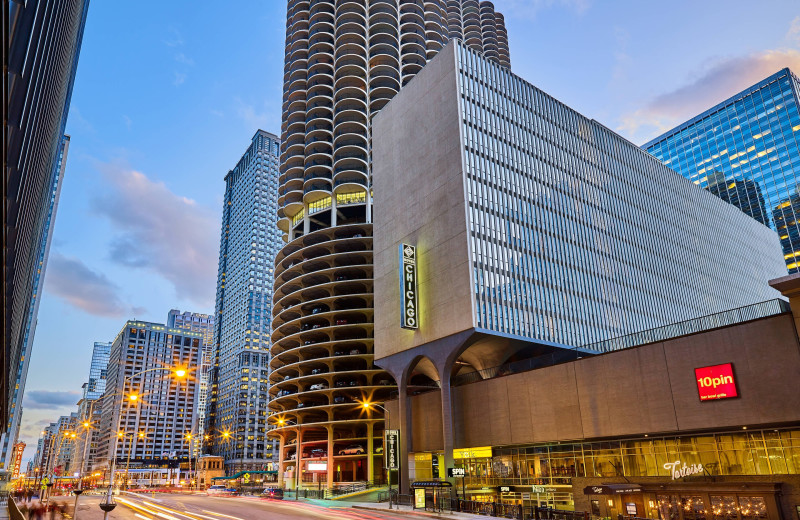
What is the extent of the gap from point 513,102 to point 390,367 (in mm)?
43803

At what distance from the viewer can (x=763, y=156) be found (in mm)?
177875

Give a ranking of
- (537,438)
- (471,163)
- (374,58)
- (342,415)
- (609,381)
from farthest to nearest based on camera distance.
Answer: (374,58), (342,415), (471,163), (537,438), (609,381)

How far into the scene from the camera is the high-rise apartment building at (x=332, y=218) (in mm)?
105125

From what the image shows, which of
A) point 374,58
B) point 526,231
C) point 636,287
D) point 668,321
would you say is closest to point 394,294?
point 526,231

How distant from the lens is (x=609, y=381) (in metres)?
51.1

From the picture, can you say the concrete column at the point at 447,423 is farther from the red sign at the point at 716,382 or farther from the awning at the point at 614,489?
the red sign at the point at 716,382

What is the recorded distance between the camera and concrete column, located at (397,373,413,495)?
235ft

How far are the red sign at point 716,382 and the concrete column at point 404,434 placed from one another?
38.6 m

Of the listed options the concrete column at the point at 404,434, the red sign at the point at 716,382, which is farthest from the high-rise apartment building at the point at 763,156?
the red sign at the point at 716,382

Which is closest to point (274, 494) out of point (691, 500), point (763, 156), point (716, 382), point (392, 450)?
point (392, 450)

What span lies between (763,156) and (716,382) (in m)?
165

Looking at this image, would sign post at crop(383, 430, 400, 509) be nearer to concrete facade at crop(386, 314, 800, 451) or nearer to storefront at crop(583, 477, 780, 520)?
concrete facade at crop(386, 314, 800, 451)

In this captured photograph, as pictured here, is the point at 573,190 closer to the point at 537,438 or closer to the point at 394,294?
the point at 394,294

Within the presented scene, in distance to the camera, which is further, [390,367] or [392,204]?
[392,204]
